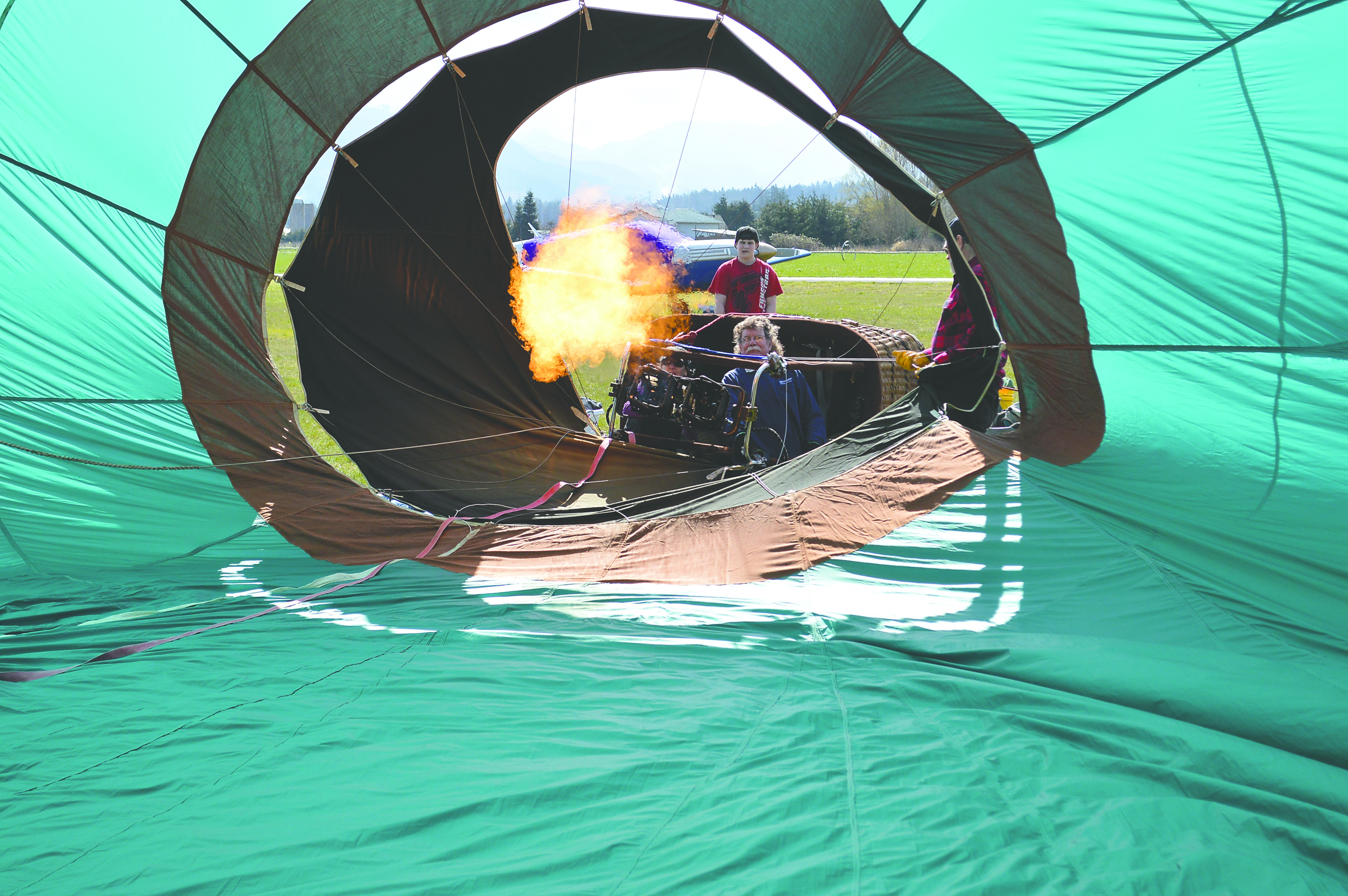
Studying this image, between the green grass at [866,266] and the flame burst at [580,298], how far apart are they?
29.3ft

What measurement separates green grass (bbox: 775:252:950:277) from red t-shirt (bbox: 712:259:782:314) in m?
9.09

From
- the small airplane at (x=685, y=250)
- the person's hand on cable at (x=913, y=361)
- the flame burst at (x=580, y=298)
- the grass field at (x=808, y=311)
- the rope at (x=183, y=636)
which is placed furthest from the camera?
the small airplane at (x=685, y=250)

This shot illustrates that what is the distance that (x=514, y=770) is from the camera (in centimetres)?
136

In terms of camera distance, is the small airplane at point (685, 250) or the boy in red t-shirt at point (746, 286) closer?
the boy in red t-shirt at point (746, 286)

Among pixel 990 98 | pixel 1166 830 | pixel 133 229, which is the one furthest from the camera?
pixel 133 229

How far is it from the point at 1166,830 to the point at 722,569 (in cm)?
146

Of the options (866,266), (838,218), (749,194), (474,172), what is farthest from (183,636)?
(866,266)

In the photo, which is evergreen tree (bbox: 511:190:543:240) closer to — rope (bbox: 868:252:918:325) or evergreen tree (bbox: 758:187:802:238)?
rope (bbox: 868:252:918:325)

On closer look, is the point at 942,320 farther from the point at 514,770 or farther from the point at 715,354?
the point at 514,770

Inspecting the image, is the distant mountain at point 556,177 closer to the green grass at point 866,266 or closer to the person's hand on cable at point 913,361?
the person's hand on cable at point 913,361

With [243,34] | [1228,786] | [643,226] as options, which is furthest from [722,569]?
[643,226]

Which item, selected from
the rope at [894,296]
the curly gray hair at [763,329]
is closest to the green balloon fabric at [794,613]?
the curly gray hair at [763,329]

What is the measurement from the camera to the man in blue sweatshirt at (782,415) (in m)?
3.98

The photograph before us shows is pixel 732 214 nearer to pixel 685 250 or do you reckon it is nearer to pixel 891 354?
pixel 685 250
